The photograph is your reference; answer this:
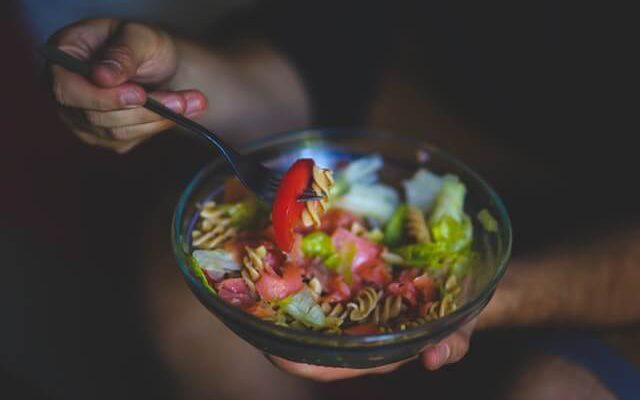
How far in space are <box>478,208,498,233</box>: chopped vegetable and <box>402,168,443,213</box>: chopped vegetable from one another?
67 mm

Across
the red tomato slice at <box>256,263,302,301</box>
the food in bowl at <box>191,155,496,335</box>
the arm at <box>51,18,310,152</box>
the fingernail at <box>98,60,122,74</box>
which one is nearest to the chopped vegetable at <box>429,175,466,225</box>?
the food in bowl at <box>191,155,496,335</box>

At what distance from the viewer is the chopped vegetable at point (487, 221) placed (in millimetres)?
807

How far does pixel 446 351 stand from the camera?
0.76m

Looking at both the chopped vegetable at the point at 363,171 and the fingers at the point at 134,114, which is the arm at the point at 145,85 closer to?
the fingers at the point at 134,114

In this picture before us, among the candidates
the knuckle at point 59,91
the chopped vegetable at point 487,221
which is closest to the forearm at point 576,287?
the chopped vegetable at point 487,221

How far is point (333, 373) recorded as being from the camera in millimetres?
789

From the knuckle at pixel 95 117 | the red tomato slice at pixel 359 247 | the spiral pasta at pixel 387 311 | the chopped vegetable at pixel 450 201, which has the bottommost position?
the spiral pasta at pixel 387 311

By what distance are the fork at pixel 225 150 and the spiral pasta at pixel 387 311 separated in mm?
141

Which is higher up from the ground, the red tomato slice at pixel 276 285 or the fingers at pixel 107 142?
the fingers at pixel 107 142

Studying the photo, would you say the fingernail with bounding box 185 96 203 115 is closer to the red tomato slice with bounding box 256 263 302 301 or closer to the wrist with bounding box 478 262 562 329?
the red tomato slice with bounding box 256 263 302 301

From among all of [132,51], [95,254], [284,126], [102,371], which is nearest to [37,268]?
[95,254]

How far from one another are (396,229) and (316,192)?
0.56 ft

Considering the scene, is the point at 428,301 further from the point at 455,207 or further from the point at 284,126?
the point at 284,126

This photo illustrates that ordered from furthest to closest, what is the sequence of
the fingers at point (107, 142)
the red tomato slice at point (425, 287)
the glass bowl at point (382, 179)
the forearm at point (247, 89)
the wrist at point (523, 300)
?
the forearm at point (247, 89)
the wrist at point (523, 300)
the fingers at point (107, 142)
the red tomato slice at point (425, 287)
the glass bowl at point (382, 179)
